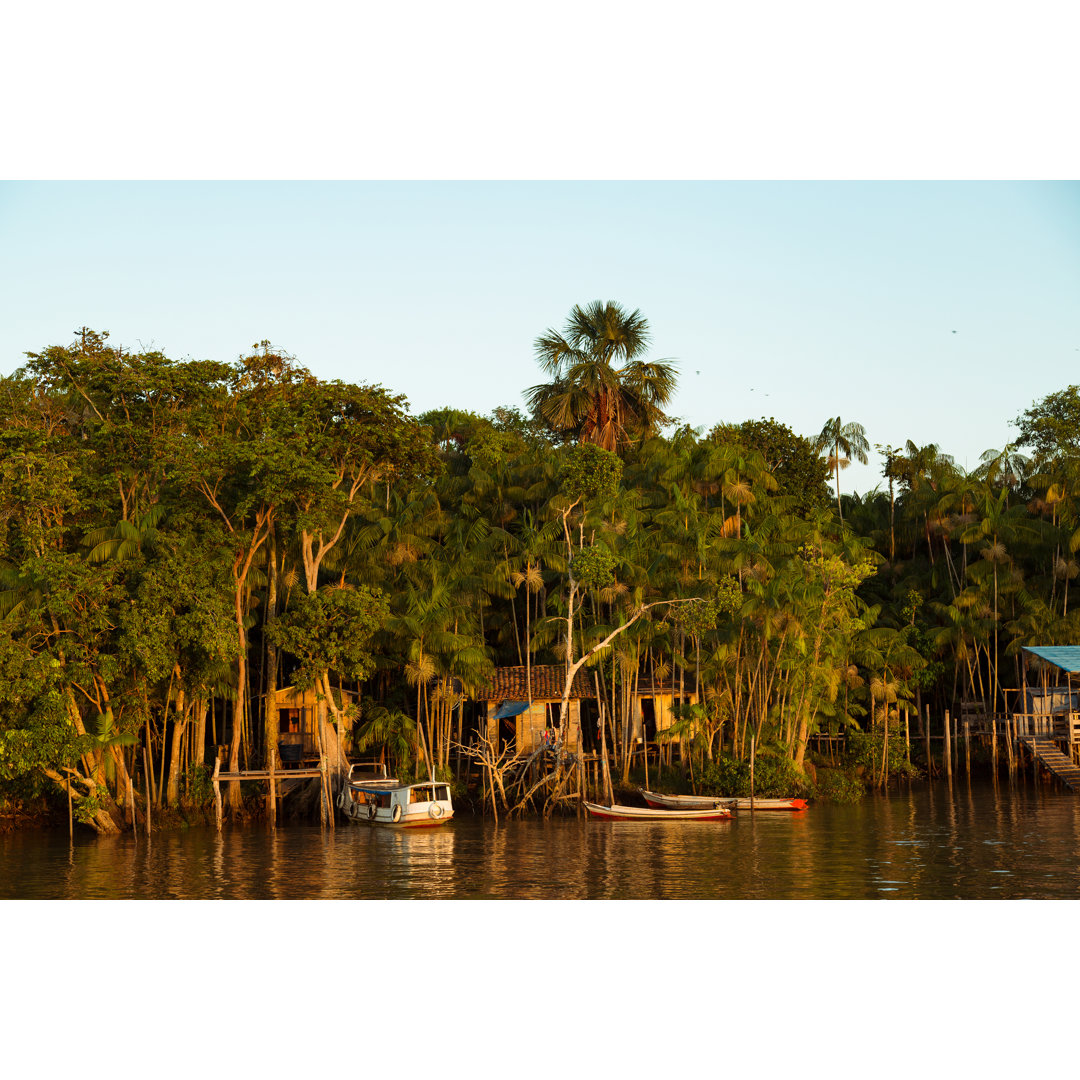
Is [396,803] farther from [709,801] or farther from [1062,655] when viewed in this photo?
[1062,655]

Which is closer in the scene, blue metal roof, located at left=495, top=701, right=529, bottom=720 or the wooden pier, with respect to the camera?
the wooden pier

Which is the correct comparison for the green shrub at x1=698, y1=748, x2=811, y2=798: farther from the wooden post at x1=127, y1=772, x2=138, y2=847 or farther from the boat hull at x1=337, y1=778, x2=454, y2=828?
the wooden post at x1=127, y1=772, x2=138, y2=847

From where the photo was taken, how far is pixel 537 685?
42.5 m

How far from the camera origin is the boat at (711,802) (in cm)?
3594

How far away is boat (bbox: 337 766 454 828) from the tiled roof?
5.65 meters

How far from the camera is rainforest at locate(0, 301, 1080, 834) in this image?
3228 cm

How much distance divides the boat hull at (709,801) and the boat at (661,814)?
12.9 inches

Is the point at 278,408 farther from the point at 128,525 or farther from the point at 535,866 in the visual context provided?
the point at 535,866

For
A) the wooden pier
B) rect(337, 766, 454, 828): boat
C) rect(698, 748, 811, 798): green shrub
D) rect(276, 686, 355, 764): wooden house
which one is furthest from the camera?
rect(276, 686, 355, 764): wooden house

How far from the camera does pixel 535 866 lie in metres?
26.7

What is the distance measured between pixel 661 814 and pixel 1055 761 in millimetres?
16228

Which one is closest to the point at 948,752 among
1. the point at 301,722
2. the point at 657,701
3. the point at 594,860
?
the point at 657,701

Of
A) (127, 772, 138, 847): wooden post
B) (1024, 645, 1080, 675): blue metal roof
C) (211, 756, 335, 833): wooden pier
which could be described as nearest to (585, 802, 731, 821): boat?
(211, 756, 335, 833): wooden pier
